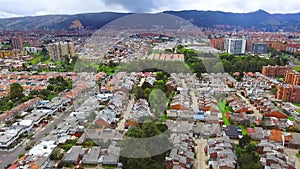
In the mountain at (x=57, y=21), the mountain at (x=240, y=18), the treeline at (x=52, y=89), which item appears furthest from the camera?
the mountain at (x=240, y=18)

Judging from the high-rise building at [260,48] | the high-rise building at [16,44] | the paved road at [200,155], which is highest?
the high-rise building at [16,44]

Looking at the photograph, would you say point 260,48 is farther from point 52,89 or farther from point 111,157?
point 111,157

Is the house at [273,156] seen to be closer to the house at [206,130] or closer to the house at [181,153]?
the house at [206,130]

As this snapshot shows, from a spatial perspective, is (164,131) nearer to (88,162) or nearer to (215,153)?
(215,153)

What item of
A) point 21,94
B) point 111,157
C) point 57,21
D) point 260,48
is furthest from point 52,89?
point 57,21

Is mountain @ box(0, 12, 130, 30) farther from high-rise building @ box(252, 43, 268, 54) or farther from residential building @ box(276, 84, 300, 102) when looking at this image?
residential building @ box(276, 84, 300, 102)

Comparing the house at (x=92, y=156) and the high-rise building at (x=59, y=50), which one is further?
the high-rise building at (x=59, y=50)

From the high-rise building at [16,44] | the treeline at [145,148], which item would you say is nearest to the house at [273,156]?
the treeline at [145,148]

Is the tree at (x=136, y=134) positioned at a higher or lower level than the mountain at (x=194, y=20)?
lower

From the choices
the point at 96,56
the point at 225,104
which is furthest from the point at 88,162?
the point at 96,56
